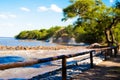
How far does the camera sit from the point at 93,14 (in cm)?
4056

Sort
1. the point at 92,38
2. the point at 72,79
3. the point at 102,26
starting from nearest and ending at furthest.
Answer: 1. the point at 72,79
2. the point at 102,26
3. the point at 92,38

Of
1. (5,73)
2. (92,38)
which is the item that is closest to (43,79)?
(5,73)

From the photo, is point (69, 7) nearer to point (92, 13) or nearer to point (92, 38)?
point (92, 13)

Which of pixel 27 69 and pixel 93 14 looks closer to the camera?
pixel 27 69

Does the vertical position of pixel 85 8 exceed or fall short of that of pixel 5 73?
it exceeds it

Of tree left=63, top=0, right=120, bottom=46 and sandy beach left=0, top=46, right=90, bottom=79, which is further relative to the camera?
tree left=63, top=0, right=120, bottom=46

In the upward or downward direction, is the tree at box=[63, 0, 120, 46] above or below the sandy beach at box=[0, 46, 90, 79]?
above

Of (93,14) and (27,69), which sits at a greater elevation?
(93,14)

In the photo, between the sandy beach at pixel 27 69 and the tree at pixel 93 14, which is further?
the tree at pixel 93 14

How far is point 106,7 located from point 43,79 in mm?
31707

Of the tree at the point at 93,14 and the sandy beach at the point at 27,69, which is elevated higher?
the tree at the point at 93,14

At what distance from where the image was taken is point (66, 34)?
16300cm

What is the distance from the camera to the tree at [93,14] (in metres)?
39.5

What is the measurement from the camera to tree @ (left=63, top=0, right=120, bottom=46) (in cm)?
3953
